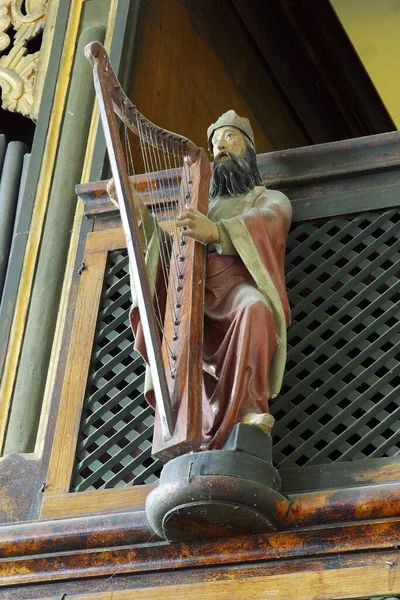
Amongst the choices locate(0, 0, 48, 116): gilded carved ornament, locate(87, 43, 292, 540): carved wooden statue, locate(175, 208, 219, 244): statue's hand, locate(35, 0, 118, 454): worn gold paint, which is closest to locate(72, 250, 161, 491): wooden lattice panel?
locate(35, 0, 118, 454): worn gold paint

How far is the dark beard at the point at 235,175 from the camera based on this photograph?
15.8 feet

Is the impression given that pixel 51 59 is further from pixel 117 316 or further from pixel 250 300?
pixel 250 300

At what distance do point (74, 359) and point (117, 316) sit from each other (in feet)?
0.72

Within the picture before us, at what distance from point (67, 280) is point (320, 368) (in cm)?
118

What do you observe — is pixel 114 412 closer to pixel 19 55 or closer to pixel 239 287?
pixel 239 287

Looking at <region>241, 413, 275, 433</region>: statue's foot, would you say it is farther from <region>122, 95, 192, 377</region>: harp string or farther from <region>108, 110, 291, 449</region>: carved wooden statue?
<region>122, 95, 192, 377</region>: harp string

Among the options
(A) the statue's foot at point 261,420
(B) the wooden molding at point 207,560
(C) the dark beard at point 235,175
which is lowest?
(B) the wooden molding at point 207,560

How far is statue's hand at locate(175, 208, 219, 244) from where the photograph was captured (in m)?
4.43

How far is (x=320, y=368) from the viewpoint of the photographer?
4.64 m

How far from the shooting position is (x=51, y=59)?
6.07 metres

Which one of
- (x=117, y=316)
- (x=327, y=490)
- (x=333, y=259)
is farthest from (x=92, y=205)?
(x=327, y=490)

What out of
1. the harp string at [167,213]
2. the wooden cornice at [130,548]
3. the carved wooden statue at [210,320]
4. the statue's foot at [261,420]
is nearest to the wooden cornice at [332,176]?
the harp string at [167,213]

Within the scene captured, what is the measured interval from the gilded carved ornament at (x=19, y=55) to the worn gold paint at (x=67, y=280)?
49 cm

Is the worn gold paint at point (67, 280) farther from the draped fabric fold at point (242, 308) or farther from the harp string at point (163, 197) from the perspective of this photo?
the draped fabric fold at point (242, 308)
